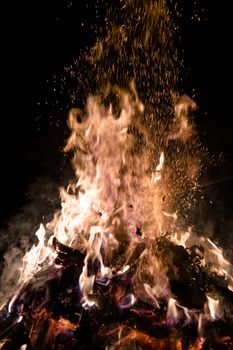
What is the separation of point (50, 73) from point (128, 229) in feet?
12.9

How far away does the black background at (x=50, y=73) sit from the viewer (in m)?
6.06

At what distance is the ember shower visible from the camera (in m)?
2.89

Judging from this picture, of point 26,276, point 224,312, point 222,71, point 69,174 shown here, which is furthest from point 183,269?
point 222,71

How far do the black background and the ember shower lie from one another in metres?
0.33

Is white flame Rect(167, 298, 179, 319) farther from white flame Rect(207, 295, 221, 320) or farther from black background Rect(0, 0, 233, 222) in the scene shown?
black background Rect(0, 0, 233, 222)

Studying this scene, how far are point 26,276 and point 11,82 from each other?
3.76m

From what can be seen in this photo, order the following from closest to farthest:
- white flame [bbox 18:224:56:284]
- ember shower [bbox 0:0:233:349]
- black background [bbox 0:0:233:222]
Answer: ember shower [bbox 0:0:233:349], white flame [bbox 18:224:56:284], black background [bbox 0:0:233:222]

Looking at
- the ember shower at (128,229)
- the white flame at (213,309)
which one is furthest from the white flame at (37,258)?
the white flame at (213,309)

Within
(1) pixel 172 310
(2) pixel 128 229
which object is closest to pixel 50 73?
(2) pixel 128 229

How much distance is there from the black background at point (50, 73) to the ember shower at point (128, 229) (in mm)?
328

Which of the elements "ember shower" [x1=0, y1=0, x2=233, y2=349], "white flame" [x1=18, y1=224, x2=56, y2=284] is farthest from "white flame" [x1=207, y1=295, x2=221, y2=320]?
"white flame" [x1=18, y1=224, x2=56, y2=284]

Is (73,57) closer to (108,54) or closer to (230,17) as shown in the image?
(108,54)

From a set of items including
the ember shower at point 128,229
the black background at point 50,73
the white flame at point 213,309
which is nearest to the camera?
the ember shower at point 128,229

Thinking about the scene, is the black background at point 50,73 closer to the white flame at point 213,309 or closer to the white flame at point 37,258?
the white flame at point 37,258
